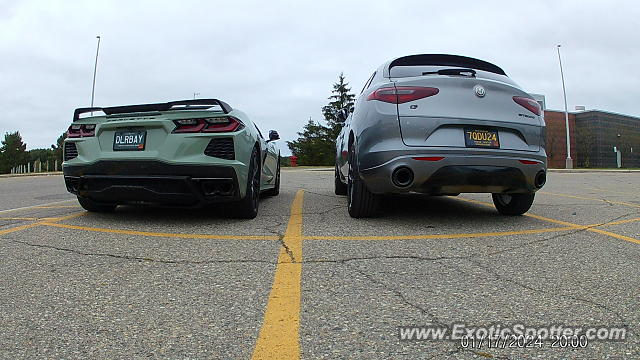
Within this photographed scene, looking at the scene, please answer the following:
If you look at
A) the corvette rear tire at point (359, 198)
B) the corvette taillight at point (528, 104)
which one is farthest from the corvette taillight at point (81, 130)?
the corvette taillight at point (528, 104)

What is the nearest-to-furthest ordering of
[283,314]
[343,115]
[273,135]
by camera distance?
[283,314] < [343,115] < [273,135]

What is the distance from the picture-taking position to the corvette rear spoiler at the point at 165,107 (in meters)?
4.46

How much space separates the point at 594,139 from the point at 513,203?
2672 inches

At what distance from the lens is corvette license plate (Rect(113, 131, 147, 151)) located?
4.49 metres

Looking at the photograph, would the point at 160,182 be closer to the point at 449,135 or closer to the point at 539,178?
the point at 449,135

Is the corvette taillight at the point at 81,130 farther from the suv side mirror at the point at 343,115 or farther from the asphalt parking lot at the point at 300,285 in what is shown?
the suv side mirror at the point at 343,115

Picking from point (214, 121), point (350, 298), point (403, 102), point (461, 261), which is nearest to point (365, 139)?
point (403, 102)

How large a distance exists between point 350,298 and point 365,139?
2370 millimetres

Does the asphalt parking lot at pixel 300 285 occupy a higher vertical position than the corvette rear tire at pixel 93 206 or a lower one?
lower

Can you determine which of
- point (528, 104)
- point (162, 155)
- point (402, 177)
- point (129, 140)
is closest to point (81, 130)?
point (129, 140)

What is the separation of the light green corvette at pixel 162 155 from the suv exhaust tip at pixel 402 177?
4.88 ft

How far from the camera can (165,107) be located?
15.1 ft

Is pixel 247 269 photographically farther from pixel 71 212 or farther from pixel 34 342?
pixel 71 212

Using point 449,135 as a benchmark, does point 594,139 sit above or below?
above
